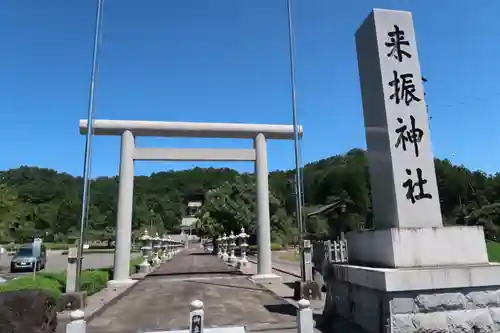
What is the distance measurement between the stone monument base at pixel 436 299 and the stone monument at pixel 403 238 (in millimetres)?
12

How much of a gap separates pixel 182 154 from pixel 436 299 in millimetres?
12834

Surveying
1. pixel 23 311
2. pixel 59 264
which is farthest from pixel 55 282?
pixel 59 264

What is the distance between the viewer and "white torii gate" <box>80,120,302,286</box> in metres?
14.6

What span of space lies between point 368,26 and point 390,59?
0.74 m

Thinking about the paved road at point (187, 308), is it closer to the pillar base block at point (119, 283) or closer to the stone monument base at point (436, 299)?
the pillar base block at point (119, 283)

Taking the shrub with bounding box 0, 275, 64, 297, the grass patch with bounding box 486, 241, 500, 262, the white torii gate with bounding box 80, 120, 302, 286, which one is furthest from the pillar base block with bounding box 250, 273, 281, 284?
the grass patch with bounding box 486, 241, 500, 262

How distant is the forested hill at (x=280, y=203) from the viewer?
32.2 meters

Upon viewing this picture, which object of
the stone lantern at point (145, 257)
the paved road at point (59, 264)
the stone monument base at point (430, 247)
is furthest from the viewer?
the paved road at point (59, 264)

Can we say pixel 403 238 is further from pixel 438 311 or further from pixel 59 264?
pixel 59 264

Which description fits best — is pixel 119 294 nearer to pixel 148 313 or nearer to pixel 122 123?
pixel 148 313

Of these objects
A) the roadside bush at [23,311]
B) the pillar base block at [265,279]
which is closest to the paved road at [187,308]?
the pillar base block at [265,279]

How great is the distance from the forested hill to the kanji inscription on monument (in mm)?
12047

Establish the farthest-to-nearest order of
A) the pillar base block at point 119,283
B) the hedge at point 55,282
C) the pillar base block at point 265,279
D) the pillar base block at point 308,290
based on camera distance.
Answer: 1. the pillar base block at point 265,279
2. the pillar base block at point 119,283
3. the pillar base block at point 308,290
4. the hedge at point 55,282

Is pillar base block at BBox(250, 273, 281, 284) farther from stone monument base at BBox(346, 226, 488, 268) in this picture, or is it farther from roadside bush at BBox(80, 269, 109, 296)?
stone monument base at BBox(346, 226, 488, 268)
